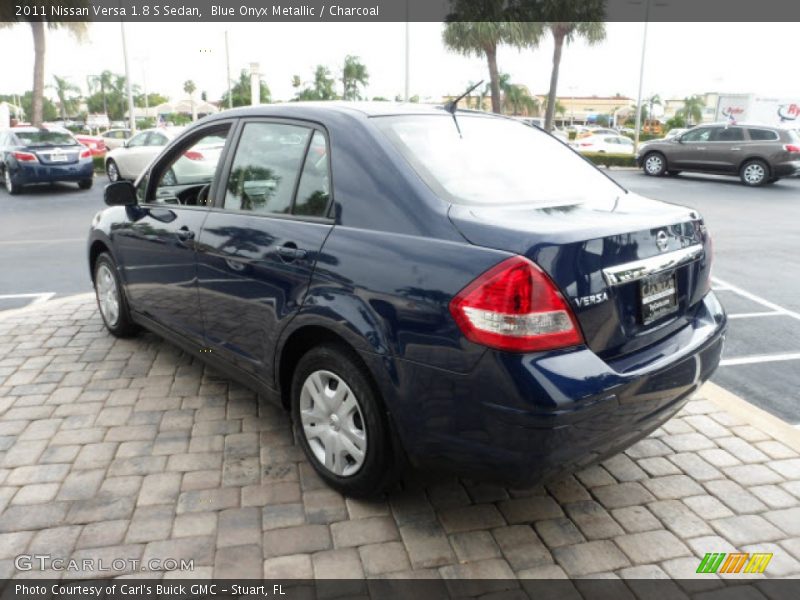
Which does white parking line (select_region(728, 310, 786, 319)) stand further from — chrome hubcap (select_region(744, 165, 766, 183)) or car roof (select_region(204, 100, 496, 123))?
chrome hubcap (select_region(744, 165, 766, 183))

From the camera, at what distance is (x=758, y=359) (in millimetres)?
4770

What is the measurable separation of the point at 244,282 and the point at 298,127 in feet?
2.60

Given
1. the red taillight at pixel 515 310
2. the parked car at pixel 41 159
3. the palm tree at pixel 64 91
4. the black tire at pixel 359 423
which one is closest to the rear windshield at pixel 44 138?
the parked car at pixel 41 159

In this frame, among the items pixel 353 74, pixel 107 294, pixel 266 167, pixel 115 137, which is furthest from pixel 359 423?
pixel 353 74

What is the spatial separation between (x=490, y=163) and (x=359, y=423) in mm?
1319

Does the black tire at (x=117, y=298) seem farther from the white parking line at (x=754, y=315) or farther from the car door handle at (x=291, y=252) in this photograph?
the white parking line at (x=754, y=315)

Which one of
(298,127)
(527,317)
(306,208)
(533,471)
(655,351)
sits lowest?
(533,471)

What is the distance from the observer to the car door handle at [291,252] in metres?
2.94

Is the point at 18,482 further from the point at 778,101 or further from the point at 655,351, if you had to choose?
the point at 778,101

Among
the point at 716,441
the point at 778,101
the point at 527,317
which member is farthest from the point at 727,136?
the point at 527,317

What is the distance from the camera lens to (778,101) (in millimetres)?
27516

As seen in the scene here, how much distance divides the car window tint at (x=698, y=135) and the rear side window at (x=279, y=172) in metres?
19.0

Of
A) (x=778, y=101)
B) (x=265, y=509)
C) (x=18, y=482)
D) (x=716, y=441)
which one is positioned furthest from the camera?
(x=778, y=101)

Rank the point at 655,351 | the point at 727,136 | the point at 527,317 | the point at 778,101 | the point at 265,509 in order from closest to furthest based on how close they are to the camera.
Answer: the point at 527,317 < the point at 655,351 < the point at 265,509 < the point at 727,136 < the point at 778,101
